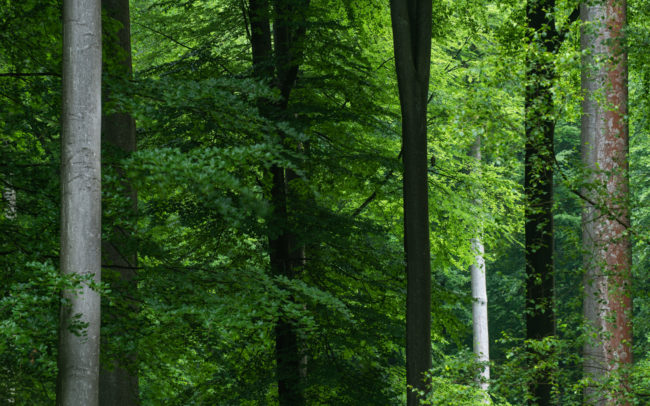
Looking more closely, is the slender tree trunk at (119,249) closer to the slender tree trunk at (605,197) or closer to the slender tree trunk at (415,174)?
the slender tree trunk at (415,174)

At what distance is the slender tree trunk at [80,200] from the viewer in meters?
4.96

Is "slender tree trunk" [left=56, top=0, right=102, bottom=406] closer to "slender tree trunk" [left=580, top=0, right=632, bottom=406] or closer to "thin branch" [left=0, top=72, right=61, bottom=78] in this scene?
"thin branch" [left=0, top=72, right=61, bottom=78]

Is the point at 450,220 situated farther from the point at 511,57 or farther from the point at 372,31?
the point at 511,57

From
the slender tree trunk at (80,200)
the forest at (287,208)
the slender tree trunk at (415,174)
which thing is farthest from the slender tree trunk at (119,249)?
the slender tree trunk at (415,174)

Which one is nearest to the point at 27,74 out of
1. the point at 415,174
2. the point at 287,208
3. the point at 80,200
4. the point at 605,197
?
the point at 80,200

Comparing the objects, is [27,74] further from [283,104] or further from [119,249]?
[283,104]

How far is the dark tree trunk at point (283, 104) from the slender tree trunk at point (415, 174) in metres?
1.43

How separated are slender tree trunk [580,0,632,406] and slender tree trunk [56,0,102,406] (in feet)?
13.0

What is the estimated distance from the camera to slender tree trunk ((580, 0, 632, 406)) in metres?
6.32

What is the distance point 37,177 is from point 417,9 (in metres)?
4.75

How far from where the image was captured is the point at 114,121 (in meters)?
8.01

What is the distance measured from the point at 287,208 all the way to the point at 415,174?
2575 millimetres

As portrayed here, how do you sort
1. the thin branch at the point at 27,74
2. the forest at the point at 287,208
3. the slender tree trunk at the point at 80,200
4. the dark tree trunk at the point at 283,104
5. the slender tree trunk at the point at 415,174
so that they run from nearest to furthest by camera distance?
the slender tree trunk at the point at 80,200 < the forest at the point at 287,208 < the thin branch at the point at 27,74 < the slender tree trunk at the point at 415,174 < the dark tree trunk at the point at 283,104

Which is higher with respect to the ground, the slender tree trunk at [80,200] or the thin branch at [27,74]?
the thin branch at [27,74]
